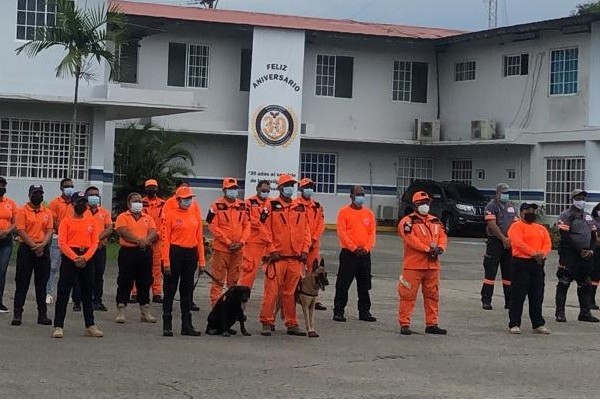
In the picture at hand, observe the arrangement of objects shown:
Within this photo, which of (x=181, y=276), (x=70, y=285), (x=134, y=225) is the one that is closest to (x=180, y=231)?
(x=181, y=276)

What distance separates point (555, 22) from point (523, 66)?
2555 millimetres

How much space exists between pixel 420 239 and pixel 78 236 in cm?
433

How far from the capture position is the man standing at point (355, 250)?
47.1ft

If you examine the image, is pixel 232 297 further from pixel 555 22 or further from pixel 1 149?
pixel 555 22

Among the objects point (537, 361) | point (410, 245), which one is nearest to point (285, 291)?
point (410, 245)

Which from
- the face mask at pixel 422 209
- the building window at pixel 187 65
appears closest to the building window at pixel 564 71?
the building window at pixel 187 65

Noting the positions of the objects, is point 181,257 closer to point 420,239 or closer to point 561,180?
point 420,239

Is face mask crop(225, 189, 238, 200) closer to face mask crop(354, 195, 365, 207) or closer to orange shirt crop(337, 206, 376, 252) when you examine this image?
orange shirt crop(337, 206, 376, 252)

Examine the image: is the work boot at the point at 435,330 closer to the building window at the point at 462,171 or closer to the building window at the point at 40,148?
the building window at the point at 40,148

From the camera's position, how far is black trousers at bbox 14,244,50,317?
13.2 metres

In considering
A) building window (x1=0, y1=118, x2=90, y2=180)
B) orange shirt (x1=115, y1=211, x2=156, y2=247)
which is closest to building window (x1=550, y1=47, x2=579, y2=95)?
building window (x1=0, y1=118, x2=90, y2=180)

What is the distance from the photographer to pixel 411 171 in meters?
38.2

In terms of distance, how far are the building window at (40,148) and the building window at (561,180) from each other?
15.8m

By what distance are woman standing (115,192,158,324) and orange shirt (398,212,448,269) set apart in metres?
3.32
